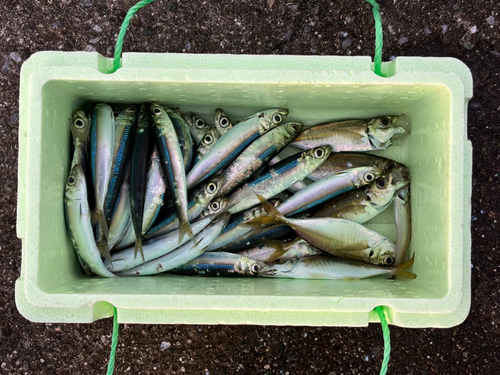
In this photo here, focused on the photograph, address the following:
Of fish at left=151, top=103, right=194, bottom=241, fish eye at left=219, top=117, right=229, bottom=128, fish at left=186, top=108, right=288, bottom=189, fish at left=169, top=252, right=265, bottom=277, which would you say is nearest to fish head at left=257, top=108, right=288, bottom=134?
fish at left=186, top=108, right=288, bottom=189

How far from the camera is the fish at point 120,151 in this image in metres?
1.75

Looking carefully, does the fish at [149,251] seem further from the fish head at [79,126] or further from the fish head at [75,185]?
the fish head at [79,126]

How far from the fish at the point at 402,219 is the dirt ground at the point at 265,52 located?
0.52 m

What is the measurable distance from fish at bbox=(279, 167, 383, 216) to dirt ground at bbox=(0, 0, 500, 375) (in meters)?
0.71

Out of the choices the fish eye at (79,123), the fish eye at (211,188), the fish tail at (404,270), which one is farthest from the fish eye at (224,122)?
the fish tail at (404,270)

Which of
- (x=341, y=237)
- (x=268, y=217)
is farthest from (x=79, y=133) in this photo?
(x=341, y=237)

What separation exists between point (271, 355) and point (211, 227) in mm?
839

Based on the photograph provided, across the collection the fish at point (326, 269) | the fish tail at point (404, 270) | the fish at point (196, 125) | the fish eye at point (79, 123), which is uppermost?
the fish eye at point (79, 123)

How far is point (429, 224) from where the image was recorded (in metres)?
1.67

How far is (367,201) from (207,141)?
78 centimetres

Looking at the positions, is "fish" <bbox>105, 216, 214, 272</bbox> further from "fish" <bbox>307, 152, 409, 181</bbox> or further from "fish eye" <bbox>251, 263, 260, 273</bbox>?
"fish" <bbox>307, 152, 409, 181</bbox>

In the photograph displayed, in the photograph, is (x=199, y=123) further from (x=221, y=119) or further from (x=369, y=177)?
(x=369, y=177)

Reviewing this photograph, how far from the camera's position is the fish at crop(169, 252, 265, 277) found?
1796 mm

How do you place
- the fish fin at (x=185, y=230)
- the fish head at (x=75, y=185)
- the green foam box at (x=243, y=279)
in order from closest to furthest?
the green foam box at (x=243, y=279)
the fish head at (x=75, y=185)
the fish fin at (x=185, y=230)
